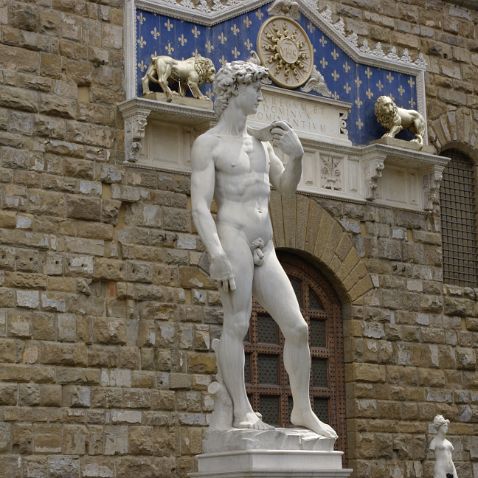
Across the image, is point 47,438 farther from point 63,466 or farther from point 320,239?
point 320,239

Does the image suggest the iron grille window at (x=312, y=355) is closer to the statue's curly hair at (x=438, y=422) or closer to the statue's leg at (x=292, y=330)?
the statue's curly hair at (x=438, y=422)

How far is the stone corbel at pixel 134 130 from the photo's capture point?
50.3 ft

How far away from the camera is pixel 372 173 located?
17516 millimetres

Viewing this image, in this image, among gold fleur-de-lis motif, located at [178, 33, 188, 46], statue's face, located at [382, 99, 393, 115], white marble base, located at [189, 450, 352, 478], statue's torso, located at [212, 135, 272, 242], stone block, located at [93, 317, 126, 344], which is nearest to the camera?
white marble base, located at [189, 450, 352, 478]

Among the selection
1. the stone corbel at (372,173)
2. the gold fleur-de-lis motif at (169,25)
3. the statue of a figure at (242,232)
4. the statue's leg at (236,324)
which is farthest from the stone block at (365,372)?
the statue's leg at (236,324)

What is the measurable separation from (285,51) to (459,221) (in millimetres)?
3542

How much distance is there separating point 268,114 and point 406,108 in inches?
91.5

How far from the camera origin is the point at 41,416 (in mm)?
14281

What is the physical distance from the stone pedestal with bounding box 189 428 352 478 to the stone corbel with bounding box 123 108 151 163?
15.0 ft

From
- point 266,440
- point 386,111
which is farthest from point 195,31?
point 266,440

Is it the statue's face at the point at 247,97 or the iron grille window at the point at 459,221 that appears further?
the iron grille window at the point at 459,221

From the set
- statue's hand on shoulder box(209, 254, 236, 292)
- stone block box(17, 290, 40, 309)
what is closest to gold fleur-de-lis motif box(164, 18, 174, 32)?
stone block box(17, 290, 40, 309)

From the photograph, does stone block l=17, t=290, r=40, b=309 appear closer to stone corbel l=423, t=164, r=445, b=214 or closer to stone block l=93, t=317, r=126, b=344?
stone block l=93, t=317, r=126, b=344

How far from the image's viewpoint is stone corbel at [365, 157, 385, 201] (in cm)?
1750
